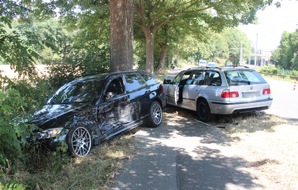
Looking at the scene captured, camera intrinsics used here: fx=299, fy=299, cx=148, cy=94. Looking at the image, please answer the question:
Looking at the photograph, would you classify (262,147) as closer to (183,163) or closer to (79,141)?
(183,163)

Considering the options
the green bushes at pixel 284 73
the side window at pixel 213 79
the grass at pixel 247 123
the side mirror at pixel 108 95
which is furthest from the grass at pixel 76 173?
the green bushes at pixel 284 73

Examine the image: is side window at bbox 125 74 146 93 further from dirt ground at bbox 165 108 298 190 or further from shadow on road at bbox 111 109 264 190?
dirt ground at bbox 165 108 298 190

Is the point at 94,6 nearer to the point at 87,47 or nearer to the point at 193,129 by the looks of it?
the point at 87,47

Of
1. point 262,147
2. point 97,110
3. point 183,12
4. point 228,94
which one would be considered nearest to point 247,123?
point 228,94

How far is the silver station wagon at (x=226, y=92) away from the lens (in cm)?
837

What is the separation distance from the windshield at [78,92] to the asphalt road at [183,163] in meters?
1.52

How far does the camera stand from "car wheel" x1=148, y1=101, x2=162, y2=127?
827 cm

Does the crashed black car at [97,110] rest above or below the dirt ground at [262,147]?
above

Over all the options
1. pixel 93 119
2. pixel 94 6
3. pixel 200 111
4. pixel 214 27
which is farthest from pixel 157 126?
pixel 214 27

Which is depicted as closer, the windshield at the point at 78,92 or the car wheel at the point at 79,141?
the car wheel at the point at 79,141

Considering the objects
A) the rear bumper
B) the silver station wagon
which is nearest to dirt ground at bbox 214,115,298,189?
the rear bumper

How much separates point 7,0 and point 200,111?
6.06 m

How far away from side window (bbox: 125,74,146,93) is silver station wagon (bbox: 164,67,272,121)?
199 cm

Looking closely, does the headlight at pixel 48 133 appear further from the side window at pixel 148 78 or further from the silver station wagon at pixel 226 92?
the silver station wagon at pixel 226 92
